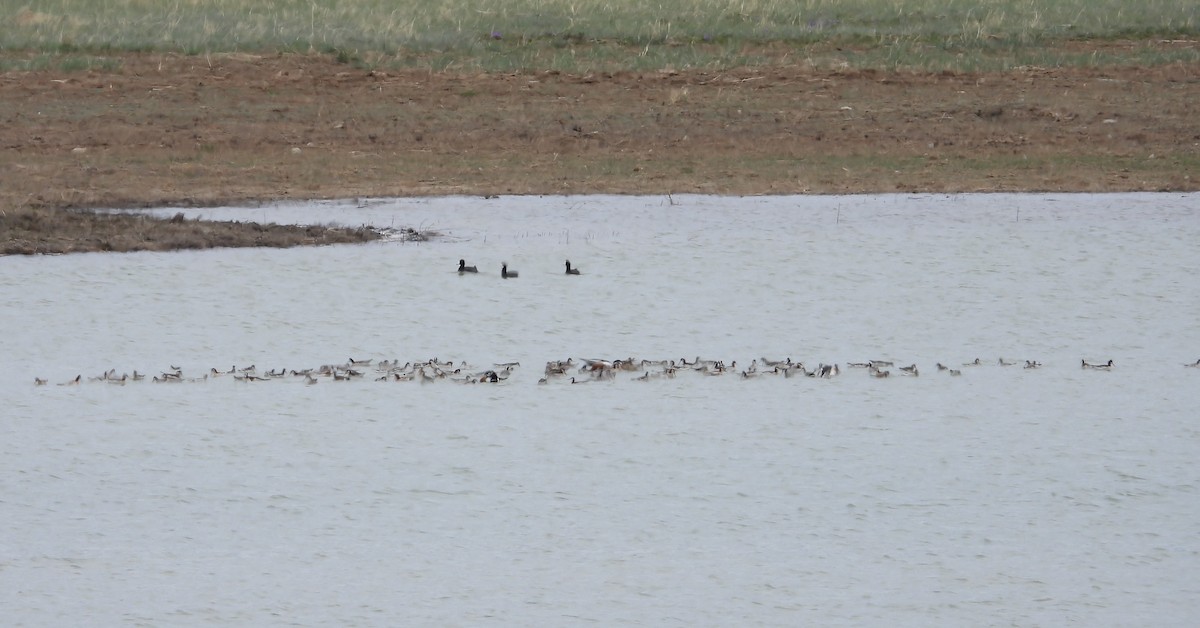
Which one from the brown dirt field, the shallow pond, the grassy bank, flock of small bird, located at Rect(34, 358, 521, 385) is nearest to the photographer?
the shallow pond

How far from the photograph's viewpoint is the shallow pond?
7.13m

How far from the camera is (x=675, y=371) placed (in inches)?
423

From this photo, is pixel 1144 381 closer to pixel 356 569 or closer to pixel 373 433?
pixel 373 433

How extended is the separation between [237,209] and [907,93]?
414 inches

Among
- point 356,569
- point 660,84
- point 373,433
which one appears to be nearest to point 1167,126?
point 660,84

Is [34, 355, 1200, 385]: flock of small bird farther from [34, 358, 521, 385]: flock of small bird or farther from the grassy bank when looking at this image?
the grassy bank

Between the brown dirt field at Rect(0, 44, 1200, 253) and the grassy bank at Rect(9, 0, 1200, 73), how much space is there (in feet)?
2.75

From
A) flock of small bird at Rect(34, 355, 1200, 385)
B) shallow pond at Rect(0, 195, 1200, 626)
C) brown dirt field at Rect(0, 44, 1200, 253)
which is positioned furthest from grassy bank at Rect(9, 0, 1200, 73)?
flock of small bird at Rect(34, 355, 1200, 385)

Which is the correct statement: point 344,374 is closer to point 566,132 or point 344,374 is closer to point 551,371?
point 551,371

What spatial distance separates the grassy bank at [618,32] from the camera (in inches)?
1026

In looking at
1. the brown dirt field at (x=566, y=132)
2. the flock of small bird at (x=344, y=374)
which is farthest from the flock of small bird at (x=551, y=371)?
the brown dirt field at (x=566, y=132)

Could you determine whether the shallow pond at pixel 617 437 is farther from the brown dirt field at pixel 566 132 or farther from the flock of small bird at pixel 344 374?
the brown dirt field at pixel 566 132

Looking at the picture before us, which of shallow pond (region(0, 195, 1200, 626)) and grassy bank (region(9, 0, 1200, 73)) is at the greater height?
grassy bank (region(9, 0, 1200, 73))

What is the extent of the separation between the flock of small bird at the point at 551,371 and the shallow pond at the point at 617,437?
6cm
